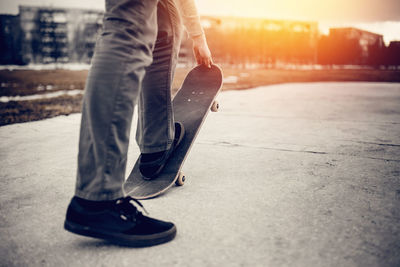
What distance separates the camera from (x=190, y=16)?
1796 mm

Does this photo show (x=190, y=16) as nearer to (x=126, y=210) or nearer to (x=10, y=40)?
(x=126, y=210)

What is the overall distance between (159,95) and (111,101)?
1.92 ft

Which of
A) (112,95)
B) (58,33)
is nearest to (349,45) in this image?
(112,95)

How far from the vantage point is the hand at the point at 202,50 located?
189cm

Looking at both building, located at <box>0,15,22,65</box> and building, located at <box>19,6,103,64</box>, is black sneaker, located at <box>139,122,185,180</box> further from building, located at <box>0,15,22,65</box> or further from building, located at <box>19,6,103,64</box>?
building, located at <box>0,15,22,65</box>

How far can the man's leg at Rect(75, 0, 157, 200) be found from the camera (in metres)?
1.15

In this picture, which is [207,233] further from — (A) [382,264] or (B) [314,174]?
(B) [314,174]

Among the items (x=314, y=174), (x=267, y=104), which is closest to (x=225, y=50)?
(x=267, y=104)

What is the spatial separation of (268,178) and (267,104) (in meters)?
3.54

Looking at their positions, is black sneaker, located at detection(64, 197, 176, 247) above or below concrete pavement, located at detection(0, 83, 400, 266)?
above

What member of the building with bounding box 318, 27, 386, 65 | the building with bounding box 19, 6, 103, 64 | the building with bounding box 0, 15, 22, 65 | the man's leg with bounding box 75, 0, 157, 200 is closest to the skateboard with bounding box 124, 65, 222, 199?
the man's leg with bounding box 75, 0, 157, 200

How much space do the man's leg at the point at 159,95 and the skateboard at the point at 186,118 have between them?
0.40 feet

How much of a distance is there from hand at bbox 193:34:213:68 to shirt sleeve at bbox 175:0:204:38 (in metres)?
0.03

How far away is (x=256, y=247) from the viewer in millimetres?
1165
